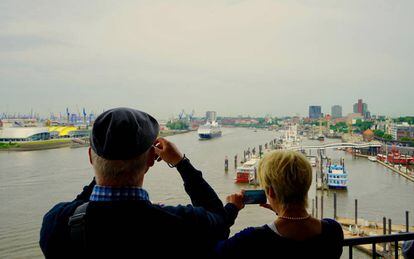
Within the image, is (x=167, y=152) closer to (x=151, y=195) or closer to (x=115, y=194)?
(x=115, y=194)

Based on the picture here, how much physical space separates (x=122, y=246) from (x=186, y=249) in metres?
0.08

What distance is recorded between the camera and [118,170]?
0.48m

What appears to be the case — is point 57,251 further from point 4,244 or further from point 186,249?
point 4,244

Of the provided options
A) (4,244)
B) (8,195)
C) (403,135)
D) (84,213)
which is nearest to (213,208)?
(84,213)

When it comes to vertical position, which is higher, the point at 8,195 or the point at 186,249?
the point at 186,249

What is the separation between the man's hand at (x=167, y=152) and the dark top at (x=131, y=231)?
11 cm

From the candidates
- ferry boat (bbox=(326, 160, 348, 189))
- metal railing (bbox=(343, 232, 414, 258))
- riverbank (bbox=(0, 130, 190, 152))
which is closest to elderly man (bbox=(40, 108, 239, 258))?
metal railing (bbox=(343, 232, 414, 258))

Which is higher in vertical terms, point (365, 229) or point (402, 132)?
point (402, 132)

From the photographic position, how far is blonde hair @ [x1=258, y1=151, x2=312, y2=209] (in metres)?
0.60

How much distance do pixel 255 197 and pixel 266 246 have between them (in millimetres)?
82

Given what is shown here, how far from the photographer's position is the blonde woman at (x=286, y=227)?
1.89ft

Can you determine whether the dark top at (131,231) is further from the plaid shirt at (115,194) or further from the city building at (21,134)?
the city building at (21,134)

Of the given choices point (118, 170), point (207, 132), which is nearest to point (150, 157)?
point (118, 170)

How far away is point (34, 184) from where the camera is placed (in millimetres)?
9672
